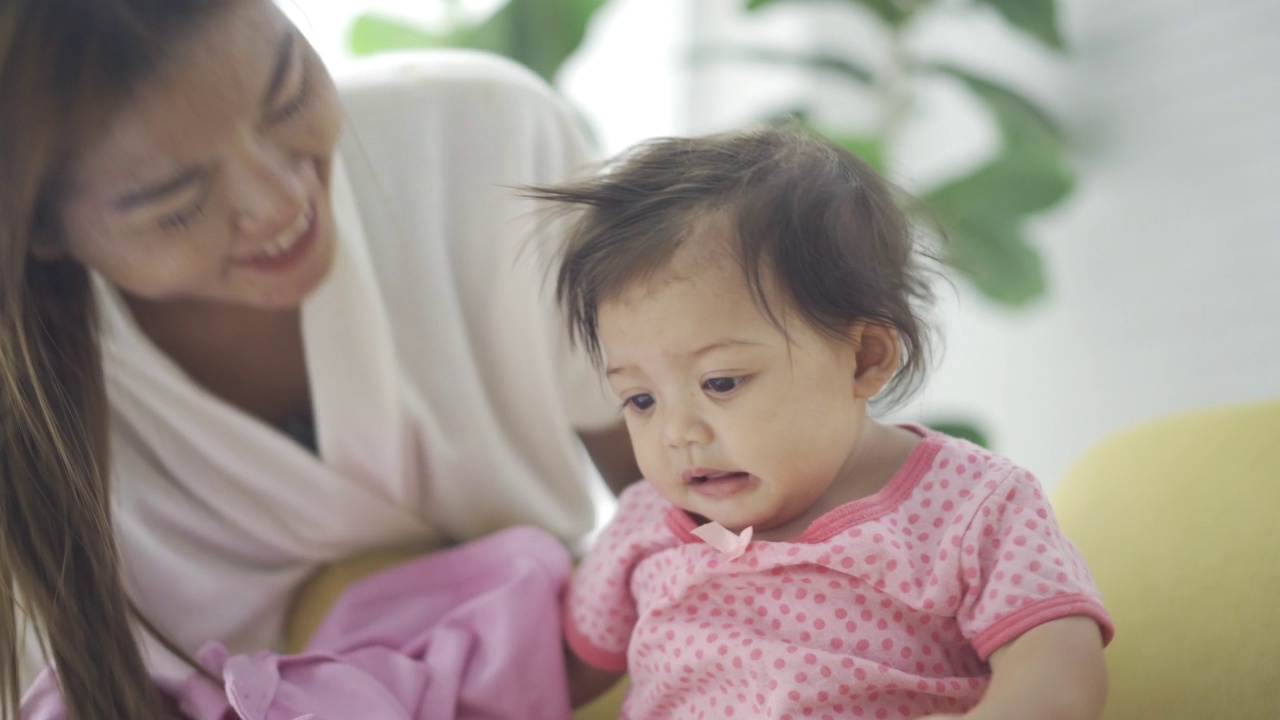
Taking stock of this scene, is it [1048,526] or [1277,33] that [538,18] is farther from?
[1048,526]

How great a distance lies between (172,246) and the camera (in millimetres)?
921

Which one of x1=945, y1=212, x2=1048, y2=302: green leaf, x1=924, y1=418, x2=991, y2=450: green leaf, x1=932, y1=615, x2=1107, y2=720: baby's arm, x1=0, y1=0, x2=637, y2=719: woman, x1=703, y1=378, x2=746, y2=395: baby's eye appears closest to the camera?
x1=932, y1=615, x2=1107, y2=720: baby's arm

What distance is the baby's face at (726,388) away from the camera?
733mm

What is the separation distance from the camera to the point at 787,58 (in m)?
2.03

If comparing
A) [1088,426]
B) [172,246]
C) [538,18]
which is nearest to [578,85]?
[538,18]

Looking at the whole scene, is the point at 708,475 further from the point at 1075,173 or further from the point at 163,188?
the point at 1075,173

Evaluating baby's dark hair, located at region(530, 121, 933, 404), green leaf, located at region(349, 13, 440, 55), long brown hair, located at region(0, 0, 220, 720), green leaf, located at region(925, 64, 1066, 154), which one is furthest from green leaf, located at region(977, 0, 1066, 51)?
long brown hair, located at region(0, 0, 220, 720)

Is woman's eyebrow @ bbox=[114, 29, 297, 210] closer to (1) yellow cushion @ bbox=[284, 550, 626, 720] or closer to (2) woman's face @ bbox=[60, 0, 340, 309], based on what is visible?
(2) woman's face @ bbox=[60, 0, 340, 309]

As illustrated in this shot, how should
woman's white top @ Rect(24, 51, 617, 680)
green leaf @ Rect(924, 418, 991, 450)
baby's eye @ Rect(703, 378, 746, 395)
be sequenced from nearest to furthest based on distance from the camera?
1. baby's eye @ Rect(703, 378, 746, 395)
2. woman's white top @ Rect(24, 51, 617, 680)
3. green leaf @ Rect(924, 418, 991, 450)

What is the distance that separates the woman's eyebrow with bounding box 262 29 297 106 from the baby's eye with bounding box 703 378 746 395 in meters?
0.43

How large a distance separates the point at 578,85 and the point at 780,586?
190cm

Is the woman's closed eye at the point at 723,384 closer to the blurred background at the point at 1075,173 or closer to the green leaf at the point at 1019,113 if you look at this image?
the blurred background at the point at 1075,173

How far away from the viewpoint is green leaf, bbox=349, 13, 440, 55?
191 cm

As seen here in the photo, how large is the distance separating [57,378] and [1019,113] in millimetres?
1619
